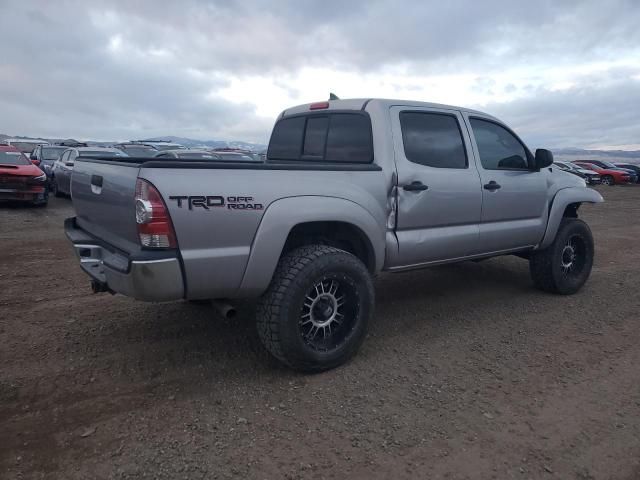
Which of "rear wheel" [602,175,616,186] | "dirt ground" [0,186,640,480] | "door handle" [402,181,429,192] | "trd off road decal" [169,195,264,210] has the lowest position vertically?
"dirt ground" [0,186,640,480]

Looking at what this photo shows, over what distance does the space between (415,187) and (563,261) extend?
2.66m

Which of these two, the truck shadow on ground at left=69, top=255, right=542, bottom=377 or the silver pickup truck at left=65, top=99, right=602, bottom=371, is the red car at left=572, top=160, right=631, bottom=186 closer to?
the truck shadow on ground at left=69, top=255, right=542, bottom=377

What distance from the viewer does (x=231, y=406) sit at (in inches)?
122

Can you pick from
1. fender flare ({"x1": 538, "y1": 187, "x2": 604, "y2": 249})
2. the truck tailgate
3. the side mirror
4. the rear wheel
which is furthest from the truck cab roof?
the rear wheel

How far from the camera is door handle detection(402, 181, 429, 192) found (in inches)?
155

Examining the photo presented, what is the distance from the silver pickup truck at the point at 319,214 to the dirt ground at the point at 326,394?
1.62 ft

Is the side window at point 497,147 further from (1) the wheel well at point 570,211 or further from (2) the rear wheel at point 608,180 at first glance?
(2) the rear wheel at point 608,180

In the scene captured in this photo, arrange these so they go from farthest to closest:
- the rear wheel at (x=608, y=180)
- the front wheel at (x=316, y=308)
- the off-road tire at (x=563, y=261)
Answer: the rear wheel at (x=608, y=180) < the off-road tire at (x=563, y=261) < the front wheel at (x=316, y=308)

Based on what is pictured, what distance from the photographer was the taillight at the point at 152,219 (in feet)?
9.24

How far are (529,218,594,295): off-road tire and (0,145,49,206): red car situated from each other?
11572mm

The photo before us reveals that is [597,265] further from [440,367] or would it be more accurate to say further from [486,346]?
[440,367]

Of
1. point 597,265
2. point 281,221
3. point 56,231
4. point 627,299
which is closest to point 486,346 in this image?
point 281,221

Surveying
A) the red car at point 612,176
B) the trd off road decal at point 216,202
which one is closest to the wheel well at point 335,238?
the trd off road decal at point 216,202

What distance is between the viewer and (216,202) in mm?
2965
